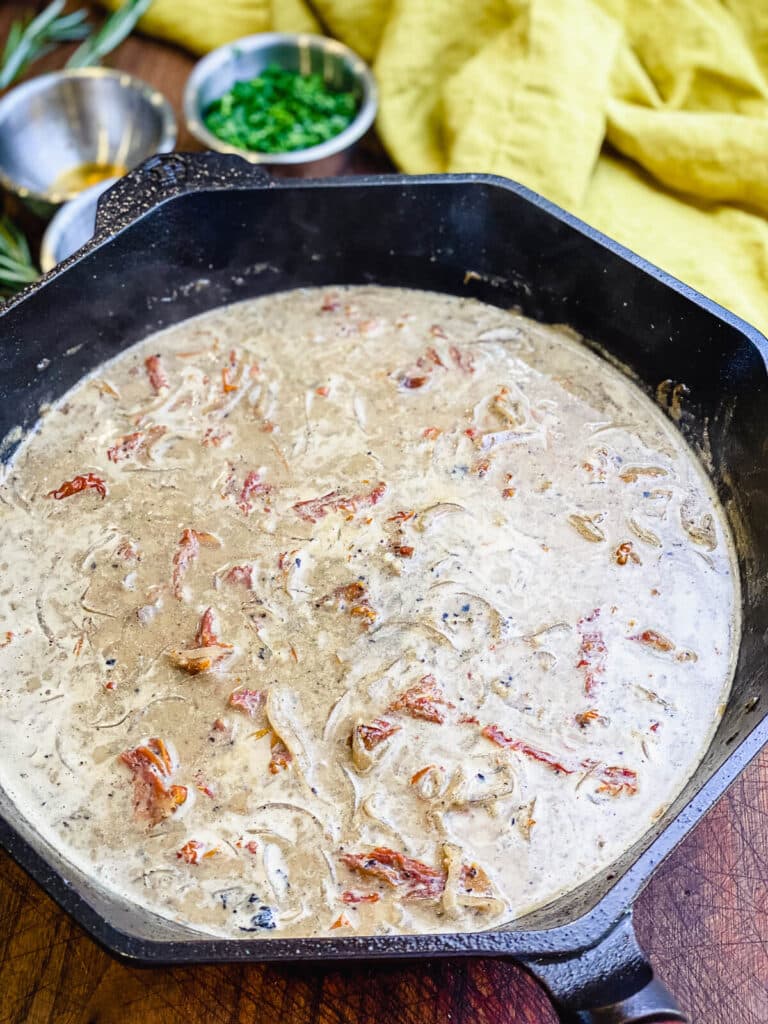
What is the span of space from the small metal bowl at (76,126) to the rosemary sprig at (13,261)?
0.24 metres

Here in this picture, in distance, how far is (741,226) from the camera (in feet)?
10.8

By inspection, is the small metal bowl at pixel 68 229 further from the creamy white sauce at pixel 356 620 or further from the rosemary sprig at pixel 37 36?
the rosemary sprig at pixel 37 36

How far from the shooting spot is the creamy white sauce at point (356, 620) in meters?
1.97

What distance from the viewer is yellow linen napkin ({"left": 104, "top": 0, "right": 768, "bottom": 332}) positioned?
323cm

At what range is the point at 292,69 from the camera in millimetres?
3898

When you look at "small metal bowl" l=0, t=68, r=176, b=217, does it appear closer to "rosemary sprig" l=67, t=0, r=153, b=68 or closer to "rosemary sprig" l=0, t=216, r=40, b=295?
"rosemary sprig" l=67, t=0, r=153, b=68

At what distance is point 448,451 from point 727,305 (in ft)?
3.64

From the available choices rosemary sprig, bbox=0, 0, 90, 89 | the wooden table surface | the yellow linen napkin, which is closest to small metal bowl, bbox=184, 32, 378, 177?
the yellow linen napkin

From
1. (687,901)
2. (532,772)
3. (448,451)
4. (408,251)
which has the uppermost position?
(408,251)

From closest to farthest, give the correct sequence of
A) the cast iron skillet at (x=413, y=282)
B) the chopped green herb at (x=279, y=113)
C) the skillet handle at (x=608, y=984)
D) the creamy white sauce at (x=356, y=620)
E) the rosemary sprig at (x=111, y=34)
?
the skillet handle at (x=608, y=984), the creamy white sauce at (x=356, y=620), the cast iron skillet at (x=413, y=282), the chopped green herb at (x=279, y=113), the rosemary sprig at (x=111, y=34)

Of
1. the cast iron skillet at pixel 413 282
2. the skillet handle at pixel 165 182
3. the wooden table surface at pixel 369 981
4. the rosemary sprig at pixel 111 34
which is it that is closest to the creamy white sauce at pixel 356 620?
the cast iron skillet at pixel 413 282

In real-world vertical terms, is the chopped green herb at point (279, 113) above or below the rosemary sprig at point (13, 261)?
above

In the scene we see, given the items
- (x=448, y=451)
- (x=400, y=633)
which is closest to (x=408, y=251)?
(x=448, y=451)

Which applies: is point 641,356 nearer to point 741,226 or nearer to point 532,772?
point 741,226
